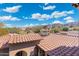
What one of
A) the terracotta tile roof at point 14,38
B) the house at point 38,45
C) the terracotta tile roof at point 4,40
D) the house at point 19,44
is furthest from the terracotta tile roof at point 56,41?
the terracotta tile roof at point 4,40

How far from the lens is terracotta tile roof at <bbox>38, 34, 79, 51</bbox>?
5676mm

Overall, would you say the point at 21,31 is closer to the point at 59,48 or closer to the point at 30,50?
the point at 30,50

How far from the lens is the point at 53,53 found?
550cm

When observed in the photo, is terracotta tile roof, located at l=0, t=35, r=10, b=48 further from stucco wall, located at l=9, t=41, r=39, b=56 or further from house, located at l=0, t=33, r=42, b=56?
stucco wall, located at l=9, t=41, r=39, b=56

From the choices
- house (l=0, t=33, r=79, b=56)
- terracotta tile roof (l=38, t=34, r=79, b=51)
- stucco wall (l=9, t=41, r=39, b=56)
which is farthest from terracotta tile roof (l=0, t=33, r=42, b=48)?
terracotta tile roof (l=38, t=34, r=79, b=51)

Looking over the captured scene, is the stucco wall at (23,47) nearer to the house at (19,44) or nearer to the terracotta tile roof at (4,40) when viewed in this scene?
the house at (19,44)

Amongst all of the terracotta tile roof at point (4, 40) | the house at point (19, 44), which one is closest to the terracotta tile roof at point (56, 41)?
the house at point (19, 44)

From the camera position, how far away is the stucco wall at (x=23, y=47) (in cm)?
Result: 564

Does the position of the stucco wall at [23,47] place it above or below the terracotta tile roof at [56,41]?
below

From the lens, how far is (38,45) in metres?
5.79

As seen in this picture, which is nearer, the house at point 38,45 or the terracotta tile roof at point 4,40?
the house at point 38,45

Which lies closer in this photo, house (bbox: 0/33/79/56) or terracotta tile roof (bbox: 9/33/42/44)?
house (bbox: 0/33/79/56)

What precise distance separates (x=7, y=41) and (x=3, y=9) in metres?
0.86

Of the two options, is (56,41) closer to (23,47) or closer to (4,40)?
(23,47)
